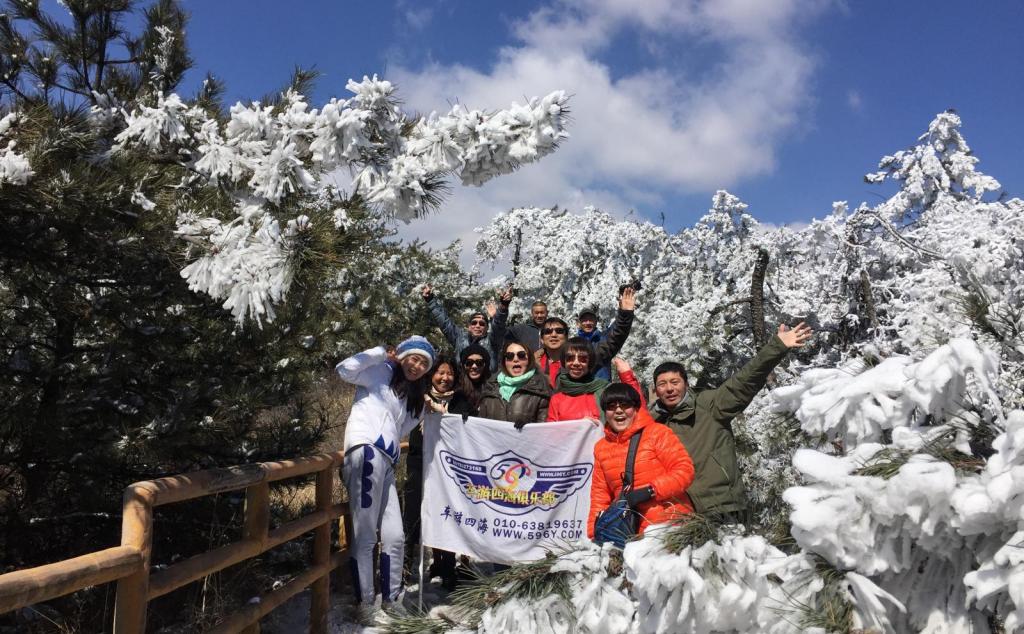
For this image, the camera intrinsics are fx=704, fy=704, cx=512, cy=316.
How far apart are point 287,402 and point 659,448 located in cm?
279

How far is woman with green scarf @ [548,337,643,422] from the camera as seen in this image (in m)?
4.72

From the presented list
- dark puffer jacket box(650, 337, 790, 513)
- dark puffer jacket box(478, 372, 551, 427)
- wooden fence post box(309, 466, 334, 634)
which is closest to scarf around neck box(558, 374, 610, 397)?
dark puffer jacket box(478, 372, 551, 427)

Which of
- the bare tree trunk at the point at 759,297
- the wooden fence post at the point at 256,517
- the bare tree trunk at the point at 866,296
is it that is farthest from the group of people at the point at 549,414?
the bare tree trunk at the point at 866,296

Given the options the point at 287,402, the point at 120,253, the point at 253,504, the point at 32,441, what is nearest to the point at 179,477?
the point at 253,504

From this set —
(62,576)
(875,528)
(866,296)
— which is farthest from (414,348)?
(866,296)

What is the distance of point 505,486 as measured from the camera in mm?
4723

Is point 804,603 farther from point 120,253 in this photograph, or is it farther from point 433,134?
point 120,253

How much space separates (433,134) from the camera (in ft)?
10.2

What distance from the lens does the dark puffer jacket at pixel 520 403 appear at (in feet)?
16.0

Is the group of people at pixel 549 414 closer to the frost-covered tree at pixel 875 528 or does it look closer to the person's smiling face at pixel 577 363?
the person's smiling face at pixel 577 363

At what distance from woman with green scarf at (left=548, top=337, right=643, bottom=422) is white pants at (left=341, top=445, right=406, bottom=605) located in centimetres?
119

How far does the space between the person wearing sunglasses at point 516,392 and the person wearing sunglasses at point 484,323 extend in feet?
2.04

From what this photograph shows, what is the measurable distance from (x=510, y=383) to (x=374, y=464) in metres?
1.16

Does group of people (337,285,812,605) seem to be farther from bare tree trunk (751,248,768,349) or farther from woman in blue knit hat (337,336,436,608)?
bare tree trunk (751,248,768,349)
